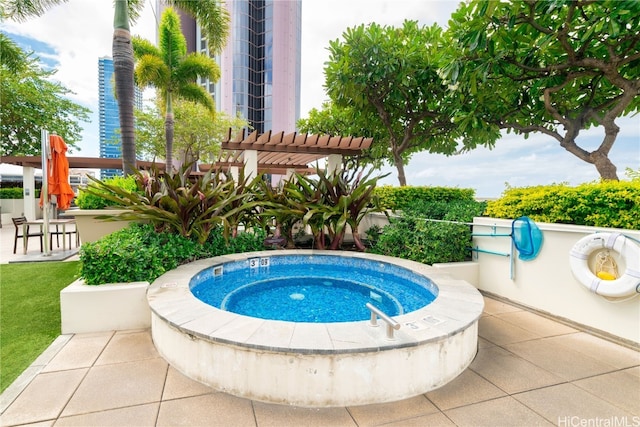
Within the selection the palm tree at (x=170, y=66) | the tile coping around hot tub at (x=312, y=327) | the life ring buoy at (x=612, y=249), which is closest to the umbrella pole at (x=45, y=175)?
the tile coping around hot tub at (x=312, y=327)

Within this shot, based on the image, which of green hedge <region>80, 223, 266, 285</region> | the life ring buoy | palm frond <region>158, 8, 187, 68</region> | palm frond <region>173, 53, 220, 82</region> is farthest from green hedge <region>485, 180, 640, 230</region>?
palm frond <region>158, 8, 187, 68</region>

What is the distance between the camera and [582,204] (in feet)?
13.0

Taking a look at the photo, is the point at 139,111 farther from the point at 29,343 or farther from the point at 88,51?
the point at 29,343

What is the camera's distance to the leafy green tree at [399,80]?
8508 millimetres

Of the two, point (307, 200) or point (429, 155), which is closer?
point (307, 200)

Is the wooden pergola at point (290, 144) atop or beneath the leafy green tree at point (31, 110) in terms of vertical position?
beneath

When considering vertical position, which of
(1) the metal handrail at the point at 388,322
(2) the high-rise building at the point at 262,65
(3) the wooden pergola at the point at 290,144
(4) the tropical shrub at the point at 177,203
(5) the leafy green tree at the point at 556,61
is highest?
(2) the high-rise building at the point at 262,65

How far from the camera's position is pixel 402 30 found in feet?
31.2

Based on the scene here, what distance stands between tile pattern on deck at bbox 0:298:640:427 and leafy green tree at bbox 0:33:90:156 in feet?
A: 63.6

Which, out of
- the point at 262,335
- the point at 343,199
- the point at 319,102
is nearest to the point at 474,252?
the point at 343,199

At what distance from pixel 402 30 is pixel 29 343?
11085 mm

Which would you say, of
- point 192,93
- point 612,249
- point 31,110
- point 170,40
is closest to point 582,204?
point 612,249

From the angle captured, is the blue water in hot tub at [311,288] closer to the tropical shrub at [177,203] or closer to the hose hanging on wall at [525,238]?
the tropical shrub at [177,203]

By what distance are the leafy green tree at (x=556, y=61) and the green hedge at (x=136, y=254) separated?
229 inches
